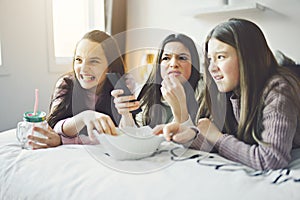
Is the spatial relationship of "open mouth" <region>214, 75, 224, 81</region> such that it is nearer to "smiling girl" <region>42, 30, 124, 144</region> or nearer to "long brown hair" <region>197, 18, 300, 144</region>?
"long brown hair" <region>197, 18, 300, 144</region>

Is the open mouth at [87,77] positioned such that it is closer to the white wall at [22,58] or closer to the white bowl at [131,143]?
the white bowl at [131,143]

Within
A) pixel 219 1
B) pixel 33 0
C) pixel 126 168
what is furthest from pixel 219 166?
pixel 33 0

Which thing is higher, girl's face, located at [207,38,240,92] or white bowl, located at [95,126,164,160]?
girl's face, located at [207,38,240,92]

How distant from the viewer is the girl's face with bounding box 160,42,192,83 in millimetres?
919

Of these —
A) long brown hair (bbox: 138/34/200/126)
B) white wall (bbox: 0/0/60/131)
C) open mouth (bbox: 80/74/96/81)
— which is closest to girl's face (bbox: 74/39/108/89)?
open mouth (bbox: 80/74/96/81)

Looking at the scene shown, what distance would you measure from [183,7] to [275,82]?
27.1 inches

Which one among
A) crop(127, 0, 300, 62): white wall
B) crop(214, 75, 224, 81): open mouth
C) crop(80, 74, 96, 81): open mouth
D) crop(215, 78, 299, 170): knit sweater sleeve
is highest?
crop(127, 0, 300, 62): white wall

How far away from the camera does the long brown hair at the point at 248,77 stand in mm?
829

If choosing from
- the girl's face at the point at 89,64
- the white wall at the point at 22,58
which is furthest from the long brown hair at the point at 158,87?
the white wall at the point at 22,58

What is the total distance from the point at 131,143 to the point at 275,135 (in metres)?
0.36

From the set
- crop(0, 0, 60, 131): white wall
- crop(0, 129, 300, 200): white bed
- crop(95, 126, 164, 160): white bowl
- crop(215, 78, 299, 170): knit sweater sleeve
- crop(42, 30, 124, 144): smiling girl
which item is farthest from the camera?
crop(0, 0, 60, 131): white wall

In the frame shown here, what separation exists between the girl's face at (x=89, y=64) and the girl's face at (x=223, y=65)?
32 centimetres

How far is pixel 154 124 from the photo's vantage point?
3.01 ft

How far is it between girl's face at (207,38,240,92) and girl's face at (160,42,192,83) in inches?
2.5
